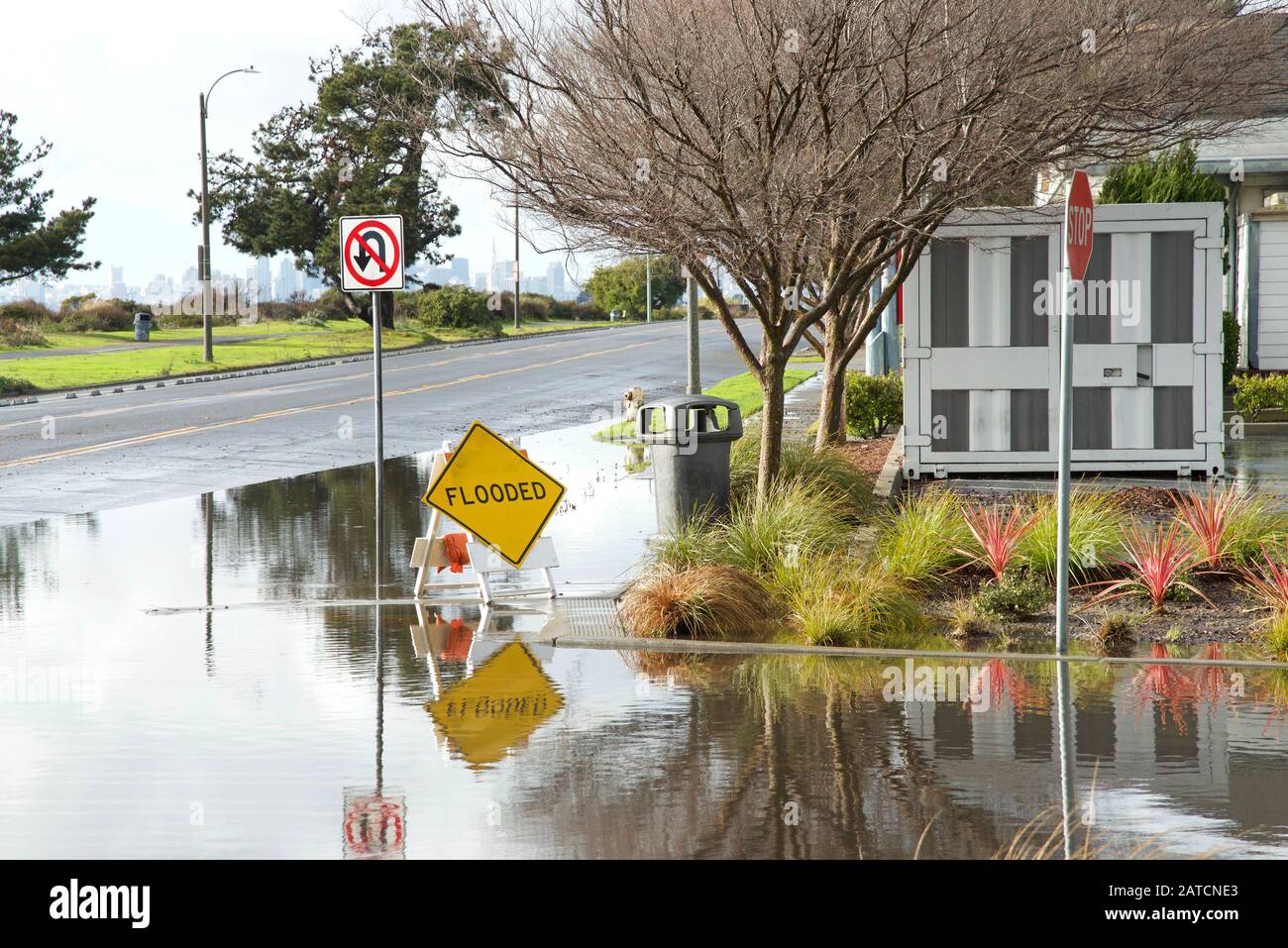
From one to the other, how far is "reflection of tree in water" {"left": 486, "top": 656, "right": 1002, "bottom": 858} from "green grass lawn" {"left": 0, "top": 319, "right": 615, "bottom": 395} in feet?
90.9

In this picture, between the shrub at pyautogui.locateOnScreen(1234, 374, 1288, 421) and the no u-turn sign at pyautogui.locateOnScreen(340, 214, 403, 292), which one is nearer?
the no u-turn sign at pyautogui.locateOnScreen(340, 214, 403, 292)

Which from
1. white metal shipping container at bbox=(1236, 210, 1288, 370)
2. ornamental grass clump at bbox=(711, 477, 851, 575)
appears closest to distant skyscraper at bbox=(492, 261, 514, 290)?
white metal shipping container at bbox=(1236, 210, 1288, 370)

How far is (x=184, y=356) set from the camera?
42.2 m

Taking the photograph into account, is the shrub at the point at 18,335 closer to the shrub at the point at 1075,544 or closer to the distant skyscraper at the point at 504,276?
the distant skyscraper at the point at 504,276

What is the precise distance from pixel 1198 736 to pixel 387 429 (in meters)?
19.6

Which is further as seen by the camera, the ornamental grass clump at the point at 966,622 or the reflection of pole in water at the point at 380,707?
the ornamental grass clump at the point at 966,622

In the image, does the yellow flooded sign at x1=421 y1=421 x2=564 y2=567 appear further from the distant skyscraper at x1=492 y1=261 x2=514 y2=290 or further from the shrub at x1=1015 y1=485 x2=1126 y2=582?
the distant skyscraper at x1=492 y1=261 x2=514 y2=290

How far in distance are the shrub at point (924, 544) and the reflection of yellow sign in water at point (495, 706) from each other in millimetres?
2760

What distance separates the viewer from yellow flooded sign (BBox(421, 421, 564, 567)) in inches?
431

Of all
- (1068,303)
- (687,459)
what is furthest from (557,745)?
(687,459)

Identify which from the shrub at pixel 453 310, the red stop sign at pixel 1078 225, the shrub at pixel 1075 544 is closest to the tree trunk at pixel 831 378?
the shrub at pixel 1075 544

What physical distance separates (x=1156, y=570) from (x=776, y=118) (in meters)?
4.22

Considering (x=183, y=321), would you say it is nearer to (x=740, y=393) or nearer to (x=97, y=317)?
(x=97, y=317)

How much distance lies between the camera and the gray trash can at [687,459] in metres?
12.3
